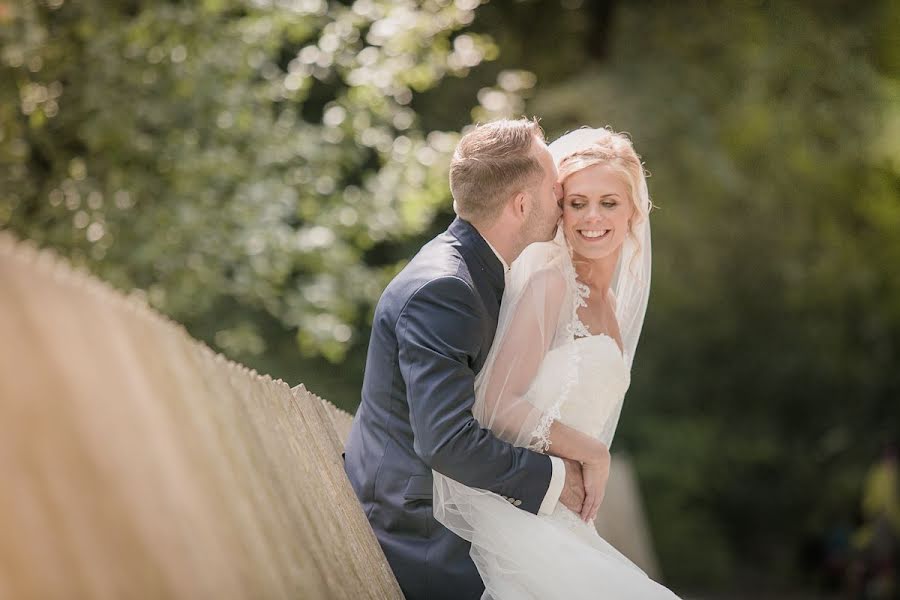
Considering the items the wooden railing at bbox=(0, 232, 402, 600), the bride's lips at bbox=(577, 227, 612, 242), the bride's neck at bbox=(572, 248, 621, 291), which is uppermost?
the wooden railing at bbox=(0, 232, 402, 600)

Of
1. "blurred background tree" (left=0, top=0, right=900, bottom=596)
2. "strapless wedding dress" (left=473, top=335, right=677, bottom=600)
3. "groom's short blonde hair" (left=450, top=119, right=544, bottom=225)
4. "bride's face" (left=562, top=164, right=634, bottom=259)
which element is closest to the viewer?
"strapless wedding dress" (left=473, top=335, right=677, bottom=600)

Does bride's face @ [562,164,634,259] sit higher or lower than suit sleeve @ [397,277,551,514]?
higher

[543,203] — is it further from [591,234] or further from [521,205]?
[591,234]

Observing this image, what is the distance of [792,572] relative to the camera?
19.3 m

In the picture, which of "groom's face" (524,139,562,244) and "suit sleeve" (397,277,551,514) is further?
"groom's face" (524,139,562,244)

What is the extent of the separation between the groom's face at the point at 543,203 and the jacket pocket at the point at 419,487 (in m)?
0.70

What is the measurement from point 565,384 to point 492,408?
23cm

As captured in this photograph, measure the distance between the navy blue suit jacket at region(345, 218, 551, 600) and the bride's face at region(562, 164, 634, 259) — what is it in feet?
1.22

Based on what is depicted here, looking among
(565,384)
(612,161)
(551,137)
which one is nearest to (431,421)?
(565,384)

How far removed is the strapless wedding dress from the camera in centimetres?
339

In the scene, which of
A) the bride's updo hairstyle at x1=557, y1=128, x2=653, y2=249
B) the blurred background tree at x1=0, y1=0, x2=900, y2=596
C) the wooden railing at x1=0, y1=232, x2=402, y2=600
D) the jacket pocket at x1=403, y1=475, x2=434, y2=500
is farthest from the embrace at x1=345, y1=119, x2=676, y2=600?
the blurred background tree at x1=0, y1=0, x2=900, y2=596

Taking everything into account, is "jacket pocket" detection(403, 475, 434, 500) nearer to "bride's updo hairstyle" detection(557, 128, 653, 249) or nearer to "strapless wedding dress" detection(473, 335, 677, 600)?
"strapless wedding dress" detection(473, 335, 677, 600)

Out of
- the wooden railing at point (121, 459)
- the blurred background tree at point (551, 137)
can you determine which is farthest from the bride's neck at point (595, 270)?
the blurred background tree at point (551, 137)

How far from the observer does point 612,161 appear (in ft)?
12.7
